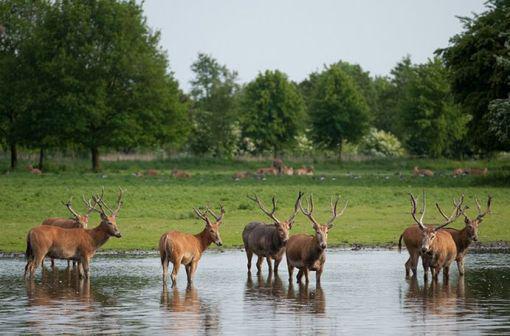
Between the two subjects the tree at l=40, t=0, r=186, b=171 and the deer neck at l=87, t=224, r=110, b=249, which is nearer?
the deer neck at l=87, t=224, r=110, b=249

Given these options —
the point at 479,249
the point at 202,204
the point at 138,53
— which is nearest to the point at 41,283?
the point at 479,249

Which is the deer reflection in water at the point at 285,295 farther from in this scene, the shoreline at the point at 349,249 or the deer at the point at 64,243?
the shoreline at the point at 349,249

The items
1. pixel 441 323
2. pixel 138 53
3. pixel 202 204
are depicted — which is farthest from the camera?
pixel 138 53

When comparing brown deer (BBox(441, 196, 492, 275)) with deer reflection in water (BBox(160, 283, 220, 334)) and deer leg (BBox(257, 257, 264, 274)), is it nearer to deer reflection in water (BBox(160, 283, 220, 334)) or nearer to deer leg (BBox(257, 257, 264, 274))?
deer leg (BBox(257, 257, 264, 274))

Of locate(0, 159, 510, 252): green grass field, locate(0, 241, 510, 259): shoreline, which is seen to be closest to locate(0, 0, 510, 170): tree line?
locate(0, 159, 510, 252): green grass field

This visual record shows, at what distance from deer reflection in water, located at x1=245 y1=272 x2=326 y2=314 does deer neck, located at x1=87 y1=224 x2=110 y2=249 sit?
3656 millimetres

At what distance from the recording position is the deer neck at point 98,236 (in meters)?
24.8

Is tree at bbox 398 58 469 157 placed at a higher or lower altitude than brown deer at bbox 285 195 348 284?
higher

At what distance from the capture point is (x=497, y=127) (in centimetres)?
4353

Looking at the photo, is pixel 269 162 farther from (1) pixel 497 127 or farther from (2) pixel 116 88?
(1) pixel 497 127

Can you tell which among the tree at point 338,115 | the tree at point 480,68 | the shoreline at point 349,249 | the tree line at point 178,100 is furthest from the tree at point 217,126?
the shoreline at point 349,249

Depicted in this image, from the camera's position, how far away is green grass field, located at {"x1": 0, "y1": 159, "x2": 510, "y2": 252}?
33594 mm

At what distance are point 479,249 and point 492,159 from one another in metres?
59.6

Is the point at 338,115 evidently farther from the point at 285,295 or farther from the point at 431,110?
the point at 285,295
